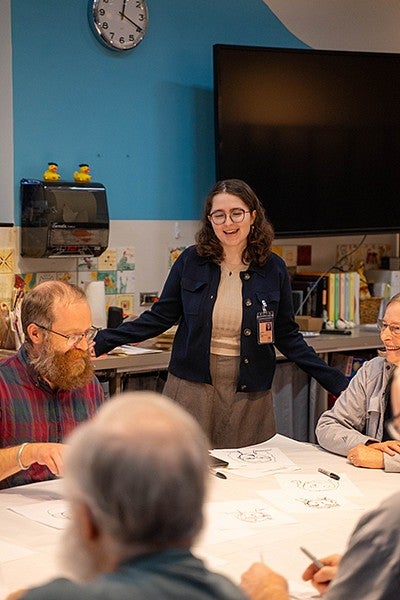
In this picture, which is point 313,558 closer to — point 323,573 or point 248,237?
point 323,573

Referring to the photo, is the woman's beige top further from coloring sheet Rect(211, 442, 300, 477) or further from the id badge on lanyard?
coloring sheet Rect(211, 442, 300, 477)

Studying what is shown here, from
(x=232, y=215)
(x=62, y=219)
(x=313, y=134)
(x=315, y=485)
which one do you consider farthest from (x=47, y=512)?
(x=313, y=134)

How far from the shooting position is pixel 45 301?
3.08 metres

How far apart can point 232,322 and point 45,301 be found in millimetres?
1245

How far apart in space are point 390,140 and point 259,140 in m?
0.97

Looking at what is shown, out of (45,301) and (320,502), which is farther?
(45,301)

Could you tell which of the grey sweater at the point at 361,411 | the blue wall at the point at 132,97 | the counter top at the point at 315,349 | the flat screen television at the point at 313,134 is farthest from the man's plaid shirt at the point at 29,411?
the flat screen television at the point at 313,134

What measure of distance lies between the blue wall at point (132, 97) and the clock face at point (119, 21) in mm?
58

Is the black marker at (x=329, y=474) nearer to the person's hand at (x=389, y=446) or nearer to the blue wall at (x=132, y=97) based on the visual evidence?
the person's hand at (x=389, y=446)

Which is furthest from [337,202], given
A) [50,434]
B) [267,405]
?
[50,434]

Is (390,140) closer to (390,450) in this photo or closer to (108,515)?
(390,450)

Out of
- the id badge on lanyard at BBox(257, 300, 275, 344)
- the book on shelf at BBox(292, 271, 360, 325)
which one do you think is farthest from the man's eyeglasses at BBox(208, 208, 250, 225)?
the book on shelf at BBox(292, 271, 360, 325)

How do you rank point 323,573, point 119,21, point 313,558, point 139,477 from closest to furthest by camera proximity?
1. point 139,477
2. point 323,573
3. point 313,558
4. point 119,21

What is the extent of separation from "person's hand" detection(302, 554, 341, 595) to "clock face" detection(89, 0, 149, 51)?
3745 millimetres
